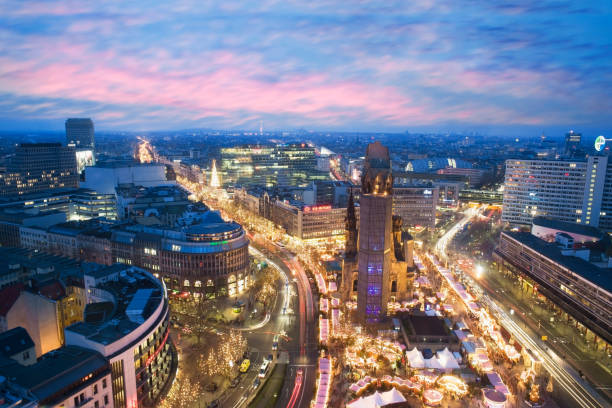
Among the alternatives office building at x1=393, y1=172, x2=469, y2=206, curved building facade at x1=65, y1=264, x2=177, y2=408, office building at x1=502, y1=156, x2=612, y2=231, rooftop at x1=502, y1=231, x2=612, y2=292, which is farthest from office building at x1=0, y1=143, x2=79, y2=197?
office building at x1=502, y1=156, x2=612, y2=231

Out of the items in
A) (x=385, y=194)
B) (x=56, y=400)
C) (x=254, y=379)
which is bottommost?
(x=254, y=379)

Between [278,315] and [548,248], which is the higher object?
[548,248]

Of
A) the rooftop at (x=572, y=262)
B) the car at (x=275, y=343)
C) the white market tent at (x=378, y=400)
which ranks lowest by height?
the car at (x=275, y=343)

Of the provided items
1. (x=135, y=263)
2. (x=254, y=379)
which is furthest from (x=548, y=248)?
(x=135, y=263)

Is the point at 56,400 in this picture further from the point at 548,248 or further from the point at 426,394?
the point at 548,248

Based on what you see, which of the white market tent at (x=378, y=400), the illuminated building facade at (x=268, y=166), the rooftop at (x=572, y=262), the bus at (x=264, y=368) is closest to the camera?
the white market tent at (x=378, y=400)

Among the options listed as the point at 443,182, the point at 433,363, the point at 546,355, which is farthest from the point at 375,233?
the point at 443,182

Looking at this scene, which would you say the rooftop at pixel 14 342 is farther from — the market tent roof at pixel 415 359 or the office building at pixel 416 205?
the office building at pixel 416 205

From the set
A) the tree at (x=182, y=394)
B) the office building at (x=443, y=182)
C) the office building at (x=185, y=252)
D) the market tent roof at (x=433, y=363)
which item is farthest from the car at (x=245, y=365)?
the office building at (x=443, y=182)
